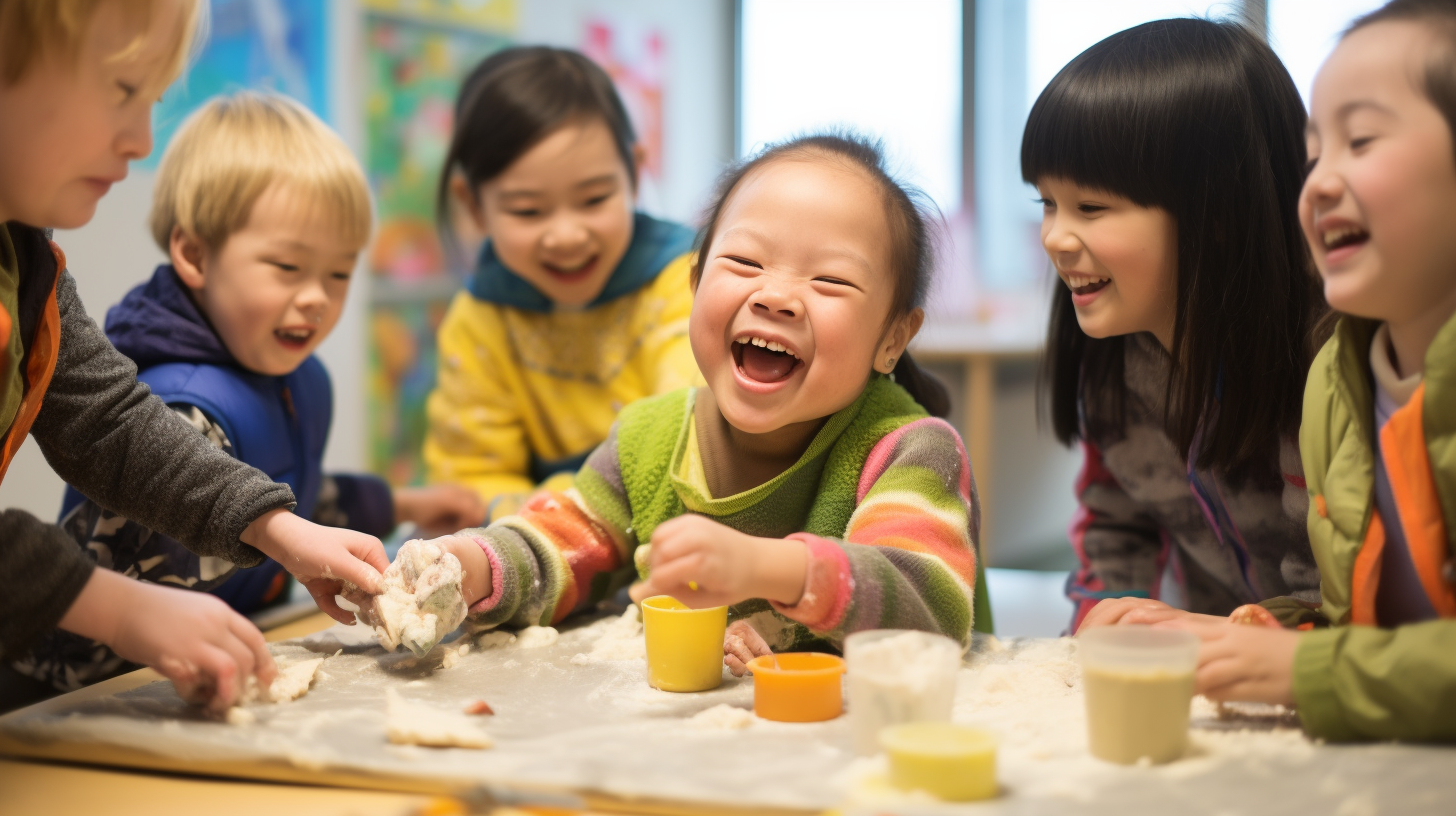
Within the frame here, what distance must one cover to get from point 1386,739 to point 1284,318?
554 millimetres

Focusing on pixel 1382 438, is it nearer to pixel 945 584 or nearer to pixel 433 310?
pixel 945 584

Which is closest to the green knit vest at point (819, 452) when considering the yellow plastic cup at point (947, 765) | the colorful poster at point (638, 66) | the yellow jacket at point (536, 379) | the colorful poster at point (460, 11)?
the yellow plastic cup at point (947, 765)

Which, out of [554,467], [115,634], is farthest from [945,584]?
[554,467]

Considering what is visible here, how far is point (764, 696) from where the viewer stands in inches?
38.4

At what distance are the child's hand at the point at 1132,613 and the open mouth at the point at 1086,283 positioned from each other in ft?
1.24

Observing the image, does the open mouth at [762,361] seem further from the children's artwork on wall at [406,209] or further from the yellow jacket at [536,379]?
the children's artwork on wall at [406,209]

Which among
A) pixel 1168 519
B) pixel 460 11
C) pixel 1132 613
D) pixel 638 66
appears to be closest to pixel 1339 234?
pixel 1132 613

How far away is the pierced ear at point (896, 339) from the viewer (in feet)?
4.20

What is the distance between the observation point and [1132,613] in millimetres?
1097

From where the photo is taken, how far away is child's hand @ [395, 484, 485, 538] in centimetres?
194

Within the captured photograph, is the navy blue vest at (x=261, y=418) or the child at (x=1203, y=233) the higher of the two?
the child at (x=1203, y=233)

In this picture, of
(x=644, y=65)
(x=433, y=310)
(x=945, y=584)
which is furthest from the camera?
(x=644, y=65)

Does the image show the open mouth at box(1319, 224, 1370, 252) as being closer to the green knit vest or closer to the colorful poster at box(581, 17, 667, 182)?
the green knit vest

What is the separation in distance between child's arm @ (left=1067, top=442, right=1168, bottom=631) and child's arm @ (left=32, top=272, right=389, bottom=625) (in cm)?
104
